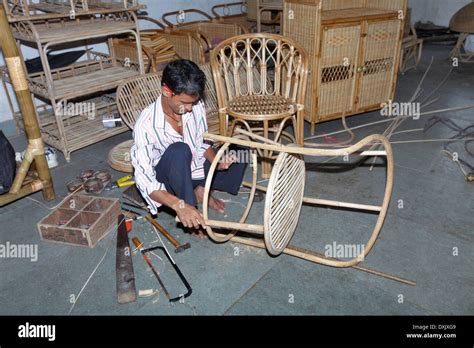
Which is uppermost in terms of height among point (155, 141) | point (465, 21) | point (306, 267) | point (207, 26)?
point (207, 26)

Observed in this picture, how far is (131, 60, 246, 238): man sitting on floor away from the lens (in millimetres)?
1871

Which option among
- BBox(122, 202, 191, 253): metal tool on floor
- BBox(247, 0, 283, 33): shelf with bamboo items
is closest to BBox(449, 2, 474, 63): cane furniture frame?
BBox(247, 0, 283, 33): shelf with bamboo items

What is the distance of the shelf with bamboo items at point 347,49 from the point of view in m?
3.21

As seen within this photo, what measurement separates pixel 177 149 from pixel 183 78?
1.29 feet

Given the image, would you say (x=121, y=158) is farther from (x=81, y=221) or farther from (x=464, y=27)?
(x=464, y=27)

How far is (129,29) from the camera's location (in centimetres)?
327

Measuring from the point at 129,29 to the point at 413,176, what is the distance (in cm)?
246

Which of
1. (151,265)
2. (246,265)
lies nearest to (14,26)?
(151,265)

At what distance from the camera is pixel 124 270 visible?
1999 millimetres

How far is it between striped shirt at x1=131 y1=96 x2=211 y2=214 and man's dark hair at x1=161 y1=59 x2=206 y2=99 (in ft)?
0.80

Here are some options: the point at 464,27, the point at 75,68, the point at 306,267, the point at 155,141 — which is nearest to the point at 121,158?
the point at 155,141

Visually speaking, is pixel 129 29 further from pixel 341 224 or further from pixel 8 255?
pixel 341 224

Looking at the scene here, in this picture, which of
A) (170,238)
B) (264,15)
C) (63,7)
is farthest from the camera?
(264,15)

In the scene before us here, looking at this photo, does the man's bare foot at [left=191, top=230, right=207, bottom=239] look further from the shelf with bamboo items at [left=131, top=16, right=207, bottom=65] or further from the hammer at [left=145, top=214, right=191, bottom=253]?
the shelf with bamboo items at [left=131, top=16, right=207, bottom=65]
